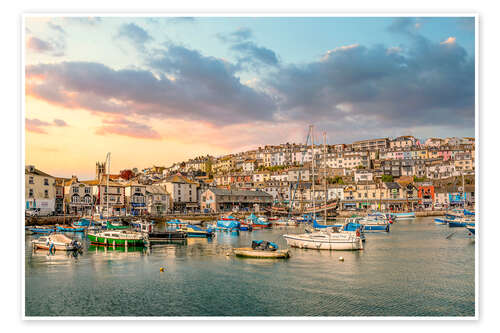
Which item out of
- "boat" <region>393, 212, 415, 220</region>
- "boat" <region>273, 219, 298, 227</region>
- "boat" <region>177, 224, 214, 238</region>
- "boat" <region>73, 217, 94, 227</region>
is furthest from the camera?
"boat" <region>393, 212, 415, 220</region>

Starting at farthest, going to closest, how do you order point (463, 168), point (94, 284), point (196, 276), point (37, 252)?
point (463, 168), point (37, 252), point (196, 276), point (94, 284)

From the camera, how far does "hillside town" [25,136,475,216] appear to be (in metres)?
49.5

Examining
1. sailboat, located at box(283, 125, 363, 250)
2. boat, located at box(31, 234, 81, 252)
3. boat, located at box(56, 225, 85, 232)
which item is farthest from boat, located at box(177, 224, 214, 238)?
sailboat, located at box(283, 125, 363, 250)

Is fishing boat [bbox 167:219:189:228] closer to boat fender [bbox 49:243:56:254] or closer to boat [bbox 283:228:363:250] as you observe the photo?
boat fender [bbox 49:243:56:254]

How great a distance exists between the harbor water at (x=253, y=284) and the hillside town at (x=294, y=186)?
11834 millimetres

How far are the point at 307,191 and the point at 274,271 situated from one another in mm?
57504

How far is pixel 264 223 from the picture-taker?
42.3m

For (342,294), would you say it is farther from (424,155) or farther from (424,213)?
(424,155)

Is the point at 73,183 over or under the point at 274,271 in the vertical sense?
over

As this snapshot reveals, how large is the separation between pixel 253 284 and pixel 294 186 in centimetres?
6147

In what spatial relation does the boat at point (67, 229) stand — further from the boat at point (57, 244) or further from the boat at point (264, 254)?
the boat at point (264, 254)

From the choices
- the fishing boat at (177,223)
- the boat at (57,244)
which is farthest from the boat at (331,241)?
the fishing boat at (177,223)

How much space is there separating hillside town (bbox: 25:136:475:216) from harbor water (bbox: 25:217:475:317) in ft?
38.8

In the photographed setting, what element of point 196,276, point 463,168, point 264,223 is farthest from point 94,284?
point 463,168
